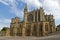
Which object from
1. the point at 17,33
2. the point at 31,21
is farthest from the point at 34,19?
the point at 17,33

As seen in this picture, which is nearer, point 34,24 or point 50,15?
point 34,24

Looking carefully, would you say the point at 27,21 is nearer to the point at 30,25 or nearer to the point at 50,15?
the point at 30,25

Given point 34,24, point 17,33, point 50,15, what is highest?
point 50,15

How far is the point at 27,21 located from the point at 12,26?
10199mm

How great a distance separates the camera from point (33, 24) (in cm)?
8850

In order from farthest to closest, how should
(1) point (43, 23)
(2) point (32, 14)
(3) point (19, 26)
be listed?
(2) point (32, 14), (3) point (19, 26), (1) point (43, 23)

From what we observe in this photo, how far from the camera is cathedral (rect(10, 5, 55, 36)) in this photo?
8494 cm

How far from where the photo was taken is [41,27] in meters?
86.2

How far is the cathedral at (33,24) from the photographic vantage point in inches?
3344

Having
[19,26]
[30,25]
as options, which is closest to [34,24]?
[30,25]

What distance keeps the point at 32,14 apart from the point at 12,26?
16041 mm

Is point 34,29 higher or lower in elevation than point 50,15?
lower

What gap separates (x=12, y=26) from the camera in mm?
91500

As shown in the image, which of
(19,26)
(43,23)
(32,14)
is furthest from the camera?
(32,14)
